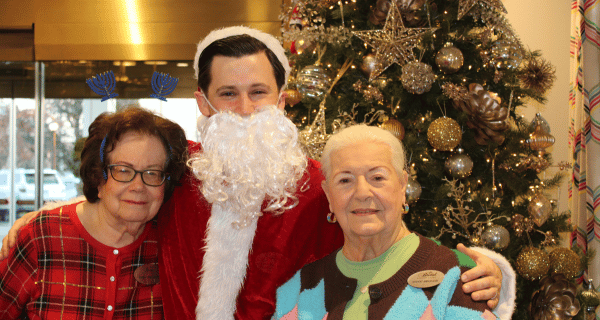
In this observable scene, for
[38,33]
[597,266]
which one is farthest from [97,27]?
[597,266]

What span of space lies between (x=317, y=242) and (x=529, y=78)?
201cm

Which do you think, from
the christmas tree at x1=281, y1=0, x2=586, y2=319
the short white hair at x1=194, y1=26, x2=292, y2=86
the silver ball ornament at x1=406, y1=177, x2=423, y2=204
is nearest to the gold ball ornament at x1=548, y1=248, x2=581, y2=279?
the christmas tree at x1=281, y1=0, x2=586, y2=319

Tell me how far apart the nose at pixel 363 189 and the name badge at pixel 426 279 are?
0.30 m

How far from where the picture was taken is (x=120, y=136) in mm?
1768

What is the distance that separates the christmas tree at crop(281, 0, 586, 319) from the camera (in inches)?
107

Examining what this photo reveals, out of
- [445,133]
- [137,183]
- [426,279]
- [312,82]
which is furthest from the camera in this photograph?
[312,82]

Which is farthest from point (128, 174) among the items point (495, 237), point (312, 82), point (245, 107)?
point (495, 237)

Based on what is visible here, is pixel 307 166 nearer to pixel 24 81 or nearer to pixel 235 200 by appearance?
pixel 235 200

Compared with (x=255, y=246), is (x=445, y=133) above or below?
above

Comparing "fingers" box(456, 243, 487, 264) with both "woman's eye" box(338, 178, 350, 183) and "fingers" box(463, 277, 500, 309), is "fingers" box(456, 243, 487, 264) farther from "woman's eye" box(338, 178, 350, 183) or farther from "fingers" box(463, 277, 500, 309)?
"woman's eye" box(338, 178, 350, 183)

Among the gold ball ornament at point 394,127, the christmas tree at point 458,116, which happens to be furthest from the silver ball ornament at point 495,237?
the gold ball ornament at point 394,127

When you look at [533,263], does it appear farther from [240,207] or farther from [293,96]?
[240,207]

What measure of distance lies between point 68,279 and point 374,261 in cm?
123

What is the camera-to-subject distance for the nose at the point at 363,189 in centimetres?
145
